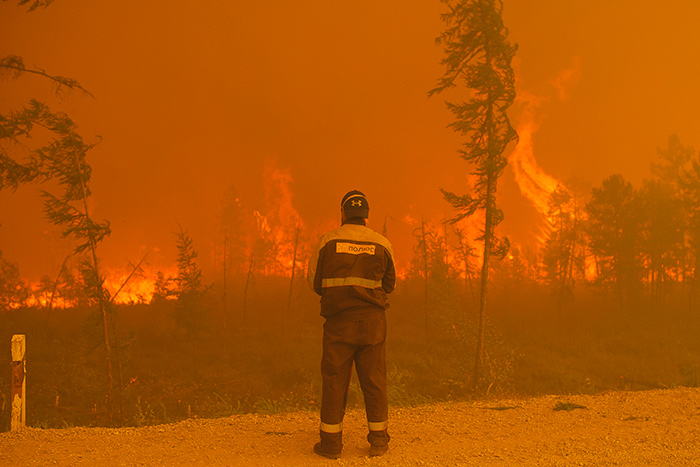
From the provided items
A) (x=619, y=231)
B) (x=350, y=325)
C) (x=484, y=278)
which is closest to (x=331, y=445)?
(x=350, y=325)

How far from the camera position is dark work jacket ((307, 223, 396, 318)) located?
18.4ft

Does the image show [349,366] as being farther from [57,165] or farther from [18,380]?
[57,165]

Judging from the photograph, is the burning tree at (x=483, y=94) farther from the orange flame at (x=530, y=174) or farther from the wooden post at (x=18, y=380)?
the orange flame at (x=530, y=174)

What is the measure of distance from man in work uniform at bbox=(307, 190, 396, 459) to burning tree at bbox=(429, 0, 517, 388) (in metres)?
14.6

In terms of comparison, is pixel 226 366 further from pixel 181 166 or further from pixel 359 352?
pixel 181 166

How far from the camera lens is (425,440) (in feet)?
20.1

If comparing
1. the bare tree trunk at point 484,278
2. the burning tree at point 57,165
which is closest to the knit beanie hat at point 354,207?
the burning tree at point 57,165

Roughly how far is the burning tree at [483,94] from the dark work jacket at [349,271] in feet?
47.6

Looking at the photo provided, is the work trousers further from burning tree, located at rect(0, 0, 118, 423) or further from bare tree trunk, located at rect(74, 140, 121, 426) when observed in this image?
bare tree trunk, located at rect(74, 140, 121, 426)

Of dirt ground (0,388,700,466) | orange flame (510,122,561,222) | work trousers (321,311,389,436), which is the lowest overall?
dirt ground (0,388,700,466)

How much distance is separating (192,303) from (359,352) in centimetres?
2712

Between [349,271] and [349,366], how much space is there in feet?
3.47

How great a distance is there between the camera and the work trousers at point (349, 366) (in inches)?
219

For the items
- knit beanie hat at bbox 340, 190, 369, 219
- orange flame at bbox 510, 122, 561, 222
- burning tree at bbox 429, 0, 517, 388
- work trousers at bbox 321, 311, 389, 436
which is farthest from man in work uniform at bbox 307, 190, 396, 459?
orange flame at bbox 510, 122, 561, 222
